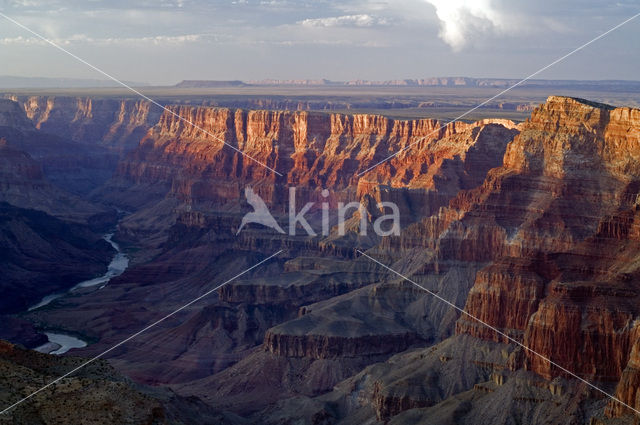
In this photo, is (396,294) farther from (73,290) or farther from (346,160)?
(346,160)

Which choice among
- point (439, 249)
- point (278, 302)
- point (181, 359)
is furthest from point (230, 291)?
point (439, 249)

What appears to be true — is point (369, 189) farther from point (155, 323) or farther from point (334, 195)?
point (155, 323)

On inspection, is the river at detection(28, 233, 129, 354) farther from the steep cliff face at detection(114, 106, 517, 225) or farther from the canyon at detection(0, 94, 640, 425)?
the steep cliff face at detection(114, 106, 517, 225)

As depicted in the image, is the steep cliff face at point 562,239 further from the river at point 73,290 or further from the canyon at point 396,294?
the river at point 73,290

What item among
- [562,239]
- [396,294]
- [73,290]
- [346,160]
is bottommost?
[73,290]

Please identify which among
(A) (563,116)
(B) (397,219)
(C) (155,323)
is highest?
(A) (563,116)

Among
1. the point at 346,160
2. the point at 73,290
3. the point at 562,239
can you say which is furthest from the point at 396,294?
the point at 346,160
